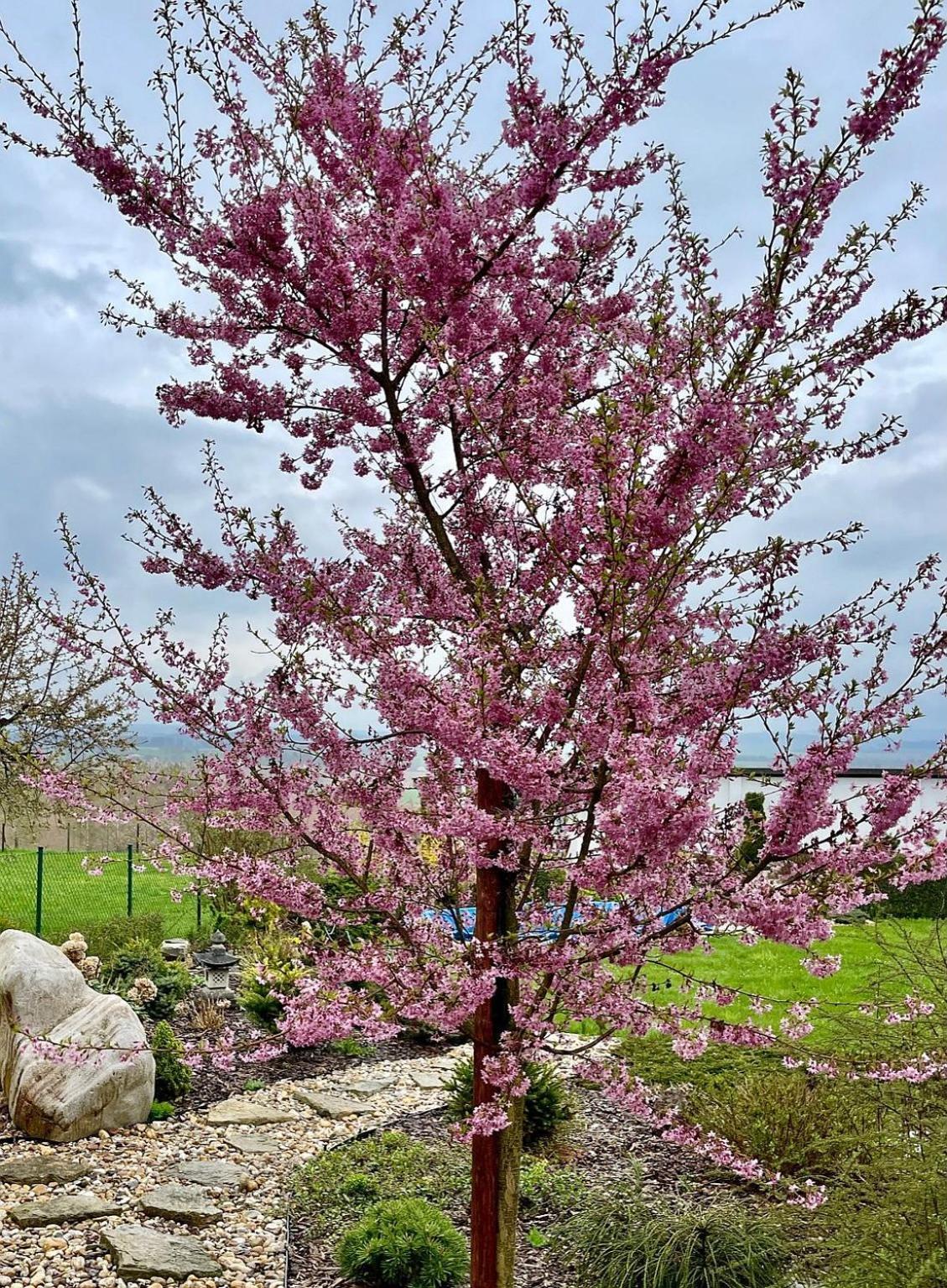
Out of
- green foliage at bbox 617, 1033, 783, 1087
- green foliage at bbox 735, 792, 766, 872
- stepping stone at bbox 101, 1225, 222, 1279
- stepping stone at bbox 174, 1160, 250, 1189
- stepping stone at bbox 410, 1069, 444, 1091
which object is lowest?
stepping stone at bbox 101, 1225, 222, 1279

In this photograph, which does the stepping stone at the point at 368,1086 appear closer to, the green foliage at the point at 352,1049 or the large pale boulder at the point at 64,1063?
the green foliage at the point at 352,1049

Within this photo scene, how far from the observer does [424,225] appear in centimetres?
295

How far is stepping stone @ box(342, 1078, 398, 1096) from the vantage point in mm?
7496

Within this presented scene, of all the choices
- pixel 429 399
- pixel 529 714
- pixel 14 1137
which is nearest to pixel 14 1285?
pixel 14 1137

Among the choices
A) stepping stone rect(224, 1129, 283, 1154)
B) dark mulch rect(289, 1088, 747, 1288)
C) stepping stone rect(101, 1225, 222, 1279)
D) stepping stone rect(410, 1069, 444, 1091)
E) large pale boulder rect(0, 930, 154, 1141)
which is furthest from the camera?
stepping stone rect(410, 1069, 444, 1091)

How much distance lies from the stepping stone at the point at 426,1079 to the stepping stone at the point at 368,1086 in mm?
165

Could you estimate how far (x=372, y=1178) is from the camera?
5500 millimetres

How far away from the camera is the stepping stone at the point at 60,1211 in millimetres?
5383

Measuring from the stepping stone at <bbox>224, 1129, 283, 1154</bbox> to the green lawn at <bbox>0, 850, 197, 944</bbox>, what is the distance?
22.7 feet

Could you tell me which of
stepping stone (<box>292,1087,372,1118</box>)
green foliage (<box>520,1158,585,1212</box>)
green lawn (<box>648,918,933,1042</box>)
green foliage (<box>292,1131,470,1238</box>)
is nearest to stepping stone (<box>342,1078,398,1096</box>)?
stepping stone (<box>292,1087,372,1118</box>)

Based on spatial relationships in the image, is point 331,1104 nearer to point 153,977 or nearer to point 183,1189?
point 183,1189

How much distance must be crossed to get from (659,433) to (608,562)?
1.08 ft

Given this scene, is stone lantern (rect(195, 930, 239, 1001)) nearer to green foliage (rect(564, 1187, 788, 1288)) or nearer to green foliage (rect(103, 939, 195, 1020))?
green foliage (rect(103, 939, 195, 1020))

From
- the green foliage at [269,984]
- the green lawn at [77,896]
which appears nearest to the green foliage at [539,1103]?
the green foliage at [269,984]
